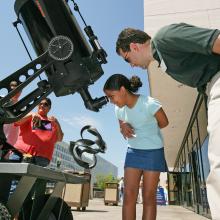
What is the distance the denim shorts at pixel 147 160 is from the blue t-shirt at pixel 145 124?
0.04m

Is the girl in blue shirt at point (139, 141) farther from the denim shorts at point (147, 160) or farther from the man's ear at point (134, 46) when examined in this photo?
the man's ear at point (134, 46)

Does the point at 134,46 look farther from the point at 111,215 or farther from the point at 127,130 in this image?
the point at 111,215

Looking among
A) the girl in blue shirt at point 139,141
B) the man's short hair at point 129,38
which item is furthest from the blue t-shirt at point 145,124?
the man's short hair at point 129,38

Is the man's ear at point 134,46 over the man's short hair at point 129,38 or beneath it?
beneath

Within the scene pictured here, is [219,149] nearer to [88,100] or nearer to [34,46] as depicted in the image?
[88,100]

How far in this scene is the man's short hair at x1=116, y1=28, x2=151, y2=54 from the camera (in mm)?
1564

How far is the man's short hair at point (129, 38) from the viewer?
1.56 metres

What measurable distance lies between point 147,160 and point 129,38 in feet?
2.96

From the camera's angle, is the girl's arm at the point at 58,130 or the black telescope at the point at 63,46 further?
the girl's arm at the point at 58,130

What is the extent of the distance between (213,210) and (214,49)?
0.57 meters

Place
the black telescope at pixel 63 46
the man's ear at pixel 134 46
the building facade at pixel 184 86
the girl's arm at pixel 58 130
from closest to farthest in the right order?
the man's ear at pixel 134 46 < the black telescope at pixel 63 46 < the girl's arm at pixel 58 130 < the building facade at pixel 184 86

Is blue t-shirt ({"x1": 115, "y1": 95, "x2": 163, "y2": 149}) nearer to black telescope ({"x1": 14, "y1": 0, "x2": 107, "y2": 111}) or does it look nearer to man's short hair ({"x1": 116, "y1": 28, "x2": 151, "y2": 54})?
black telescope ({"x1": 14, "y1": 0, "x2": 107, "y2": 111})

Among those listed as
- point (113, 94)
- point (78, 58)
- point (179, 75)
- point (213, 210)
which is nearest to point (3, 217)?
point (213, 210)

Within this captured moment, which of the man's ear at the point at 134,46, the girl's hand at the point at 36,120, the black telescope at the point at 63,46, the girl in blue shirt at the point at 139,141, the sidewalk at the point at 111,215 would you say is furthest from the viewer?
the sidewalk at the point at 111,215
